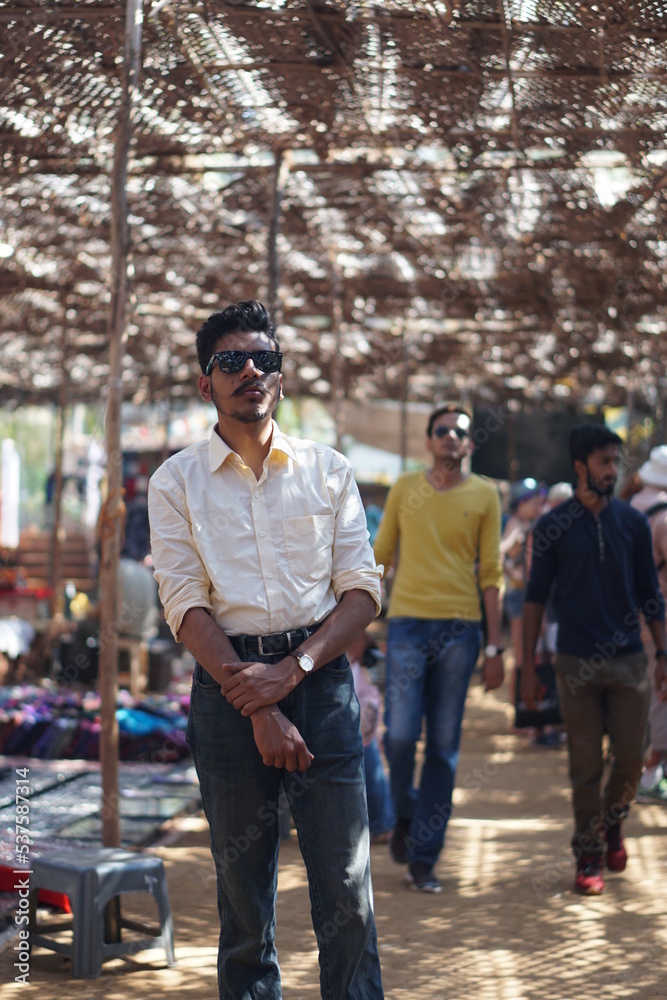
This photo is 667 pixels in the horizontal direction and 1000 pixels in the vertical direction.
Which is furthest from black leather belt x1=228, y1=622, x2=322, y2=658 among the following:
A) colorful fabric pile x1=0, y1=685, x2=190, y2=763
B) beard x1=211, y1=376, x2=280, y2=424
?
colorful fabric pile x1=0, y1=685, x2=190, y2=763

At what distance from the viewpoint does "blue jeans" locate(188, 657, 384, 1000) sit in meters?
2.67

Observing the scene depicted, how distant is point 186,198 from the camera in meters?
7.71

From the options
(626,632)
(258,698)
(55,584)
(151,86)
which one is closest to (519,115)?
(151,86)

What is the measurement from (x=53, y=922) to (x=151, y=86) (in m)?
3.75

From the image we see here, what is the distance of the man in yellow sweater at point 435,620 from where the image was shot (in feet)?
16.2

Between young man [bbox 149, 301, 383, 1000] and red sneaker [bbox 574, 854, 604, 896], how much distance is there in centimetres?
236

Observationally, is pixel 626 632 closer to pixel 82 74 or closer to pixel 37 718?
pixel 82 74

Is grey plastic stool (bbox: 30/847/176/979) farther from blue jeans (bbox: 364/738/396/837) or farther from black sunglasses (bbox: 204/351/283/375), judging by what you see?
black sunglasses (bbox: 204/351/283/375)

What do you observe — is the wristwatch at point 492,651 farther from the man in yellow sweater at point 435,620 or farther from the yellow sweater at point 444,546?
the yellow sweater at point 444,546

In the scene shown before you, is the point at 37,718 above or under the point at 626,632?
under

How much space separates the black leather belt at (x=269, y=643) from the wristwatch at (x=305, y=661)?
0.07m

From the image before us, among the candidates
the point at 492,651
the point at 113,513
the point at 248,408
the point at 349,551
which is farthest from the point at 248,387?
the point at 492,651

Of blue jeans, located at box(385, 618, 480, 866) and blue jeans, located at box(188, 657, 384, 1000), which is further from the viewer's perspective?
blue jeans, located at box(385, 618, 480, 866)

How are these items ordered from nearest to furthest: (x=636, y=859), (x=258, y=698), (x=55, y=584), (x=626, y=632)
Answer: (x=258, y=698), (x=626, y=632), (x=636, y=859), (x=55, y=584)
